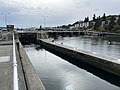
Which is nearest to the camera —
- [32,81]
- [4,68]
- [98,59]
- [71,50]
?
[32,81]

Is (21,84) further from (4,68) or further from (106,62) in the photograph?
(106,62)

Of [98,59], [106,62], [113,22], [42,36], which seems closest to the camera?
[106,62]

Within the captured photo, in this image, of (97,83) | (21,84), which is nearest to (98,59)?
(97,83)

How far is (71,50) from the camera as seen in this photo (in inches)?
1893

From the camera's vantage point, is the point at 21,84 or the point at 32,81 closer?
the point at 21,84

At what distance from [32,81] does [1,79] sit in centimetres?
251

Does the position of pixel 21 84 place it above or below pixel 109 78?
above

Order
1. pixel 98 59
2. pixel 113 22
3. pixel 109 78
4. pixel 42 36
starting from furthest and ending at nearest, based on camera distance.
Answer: pixel 113 22 < pixel 42 36 < pixel 98 59 < pixel 109 78

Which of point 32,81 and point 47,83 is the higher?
point 32,81

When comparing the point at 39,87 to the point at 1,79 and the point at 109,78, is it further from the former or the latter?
the point at 109,78

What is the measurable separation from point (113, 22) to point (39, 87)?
449ft

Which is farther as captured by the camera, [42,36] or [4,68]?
[42,36]

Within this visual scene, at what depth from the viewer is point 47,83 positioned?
2422 cm

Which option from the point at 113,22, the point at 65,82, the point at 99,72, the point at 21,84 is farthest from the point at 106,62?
the point at 113,22
